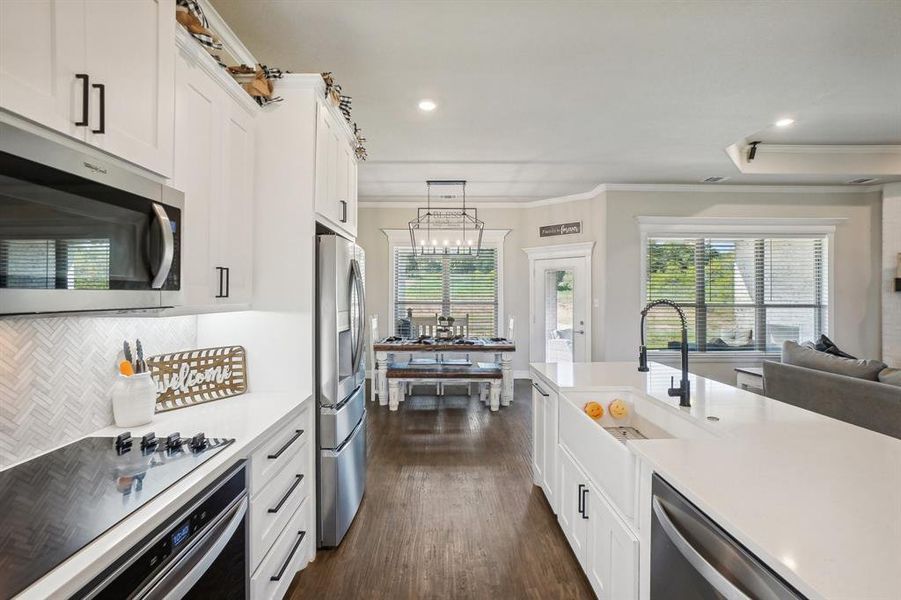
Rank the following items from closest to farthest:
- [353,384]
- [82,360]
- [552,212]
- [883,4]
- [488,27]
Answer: [82,360] → [883,4] → [488,27] → [353,384] → [552,212]

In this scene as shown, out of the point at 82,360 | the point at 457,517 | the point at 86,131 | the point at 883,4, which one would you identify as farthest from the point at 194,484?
the point at 883,4

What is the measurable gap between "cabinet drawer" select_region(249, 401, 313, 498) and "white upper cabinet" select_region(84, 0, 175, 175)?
1076mm

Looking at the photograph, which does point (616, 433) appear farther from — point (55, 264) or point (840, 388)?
point (55, 264)

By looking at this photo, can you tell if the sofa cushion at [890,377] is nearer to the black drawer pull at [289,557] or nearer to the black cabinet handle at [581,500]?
the black cabinet handle at [581,500]

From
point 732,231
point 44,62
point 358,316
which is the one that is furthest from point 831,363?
point 44,62

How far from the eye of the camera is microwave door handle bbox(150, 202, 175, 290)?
4.07ft

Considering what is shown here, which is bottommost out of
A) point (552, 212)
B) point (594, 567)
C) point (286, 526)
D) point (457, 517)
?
point (457, 517)

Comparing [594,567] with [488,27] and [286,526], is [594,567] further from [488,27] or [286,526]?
[488,27]

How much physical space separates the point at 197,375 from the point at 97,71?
131cm

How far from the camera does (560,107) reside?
A: 125 inches

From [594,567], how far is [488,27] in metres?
2.76

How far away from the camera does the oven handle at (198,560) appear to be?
980 millimetres

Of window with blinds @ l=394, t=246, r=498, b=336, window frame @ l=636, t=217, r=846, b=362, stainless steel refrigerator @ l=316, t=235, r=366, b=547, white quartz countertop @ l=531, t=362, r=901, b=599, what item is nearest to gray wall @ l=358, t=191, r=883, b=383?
window frame @ l=636, t=217, r=846, b=362

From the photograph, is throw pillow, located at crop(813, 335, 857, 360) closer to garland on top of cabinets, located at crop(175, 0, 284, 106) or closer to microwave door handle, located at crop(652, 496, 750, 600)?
microwave door handle, located at crop(652, 496, 750, 600)
